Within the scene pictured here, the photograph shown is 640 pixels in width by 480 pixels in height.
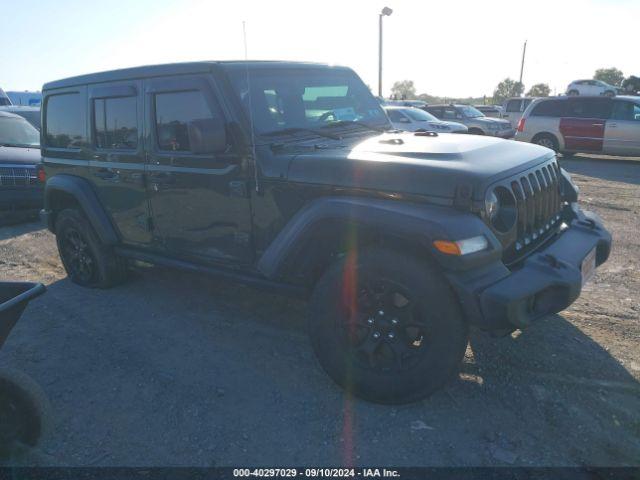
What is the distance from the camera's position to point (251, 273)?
3.46 metres

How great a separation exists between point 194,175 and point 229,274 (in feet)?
2.44

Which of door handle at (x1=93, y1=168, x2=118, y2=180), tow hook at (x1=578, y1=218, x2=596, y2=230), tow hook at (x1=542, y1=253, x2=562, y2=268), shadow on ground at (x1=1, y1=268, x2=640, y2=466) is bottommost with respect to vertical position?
shadow on ground at (x1=1, y1=268, x2=640, y2=466)

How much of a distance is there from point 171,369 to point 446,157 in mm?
2266

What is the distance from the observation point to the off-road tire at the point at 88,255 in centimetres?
463

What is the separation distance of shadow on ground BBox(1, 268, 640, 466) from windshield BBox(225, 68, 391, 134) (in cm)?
160

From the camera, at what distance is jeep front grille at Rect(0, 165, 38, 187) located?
23.4 feet

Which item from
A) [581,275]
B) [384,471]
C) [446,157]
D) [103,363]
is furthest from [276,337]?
[581,275]

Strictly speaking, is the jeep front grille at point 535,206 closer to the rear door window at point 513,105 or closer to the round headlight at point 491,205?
the round headlight at point 491,205

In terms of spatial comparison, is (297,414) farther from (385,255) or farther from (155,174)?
(155,174)

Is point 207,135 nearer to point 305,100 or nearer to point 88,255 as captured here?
point 305,100

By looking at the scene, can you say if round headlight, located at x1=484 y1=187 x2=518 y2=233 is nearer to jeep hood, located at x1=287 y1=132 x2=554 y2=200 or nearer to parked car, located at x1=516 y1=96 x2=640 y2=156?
jeep hood, located at x1=287 y1=132 x2=554 y2=200

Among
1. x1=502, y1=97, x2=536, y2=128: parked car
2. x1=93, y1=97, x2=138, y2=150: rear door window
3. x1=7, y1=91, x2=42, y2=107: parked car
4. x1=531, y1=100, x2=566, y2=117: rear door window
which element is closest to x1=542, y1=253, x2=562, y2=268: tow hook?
x1=93, y1=97, x2=138, y2=150: rear door window

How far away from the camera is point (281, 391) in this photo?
309 cm

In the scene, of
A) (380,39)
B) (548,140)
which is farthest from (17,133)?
(380,39)
